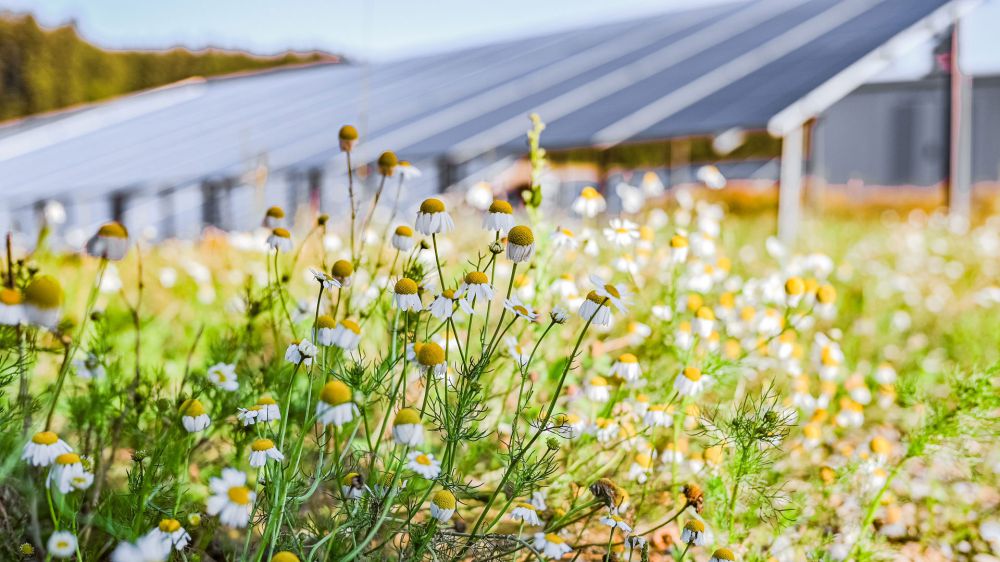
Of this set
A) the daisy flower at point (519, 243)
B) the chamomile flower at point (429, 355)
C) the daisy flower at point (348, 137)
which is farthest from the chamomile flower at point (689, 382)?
the daisy flower at point (348, 137)

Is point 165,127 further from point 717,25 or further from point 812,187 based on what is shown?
point 812,187

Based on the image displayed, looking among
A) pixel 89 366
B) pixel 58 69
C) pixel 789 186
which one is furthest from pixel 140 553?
pixel 58 69

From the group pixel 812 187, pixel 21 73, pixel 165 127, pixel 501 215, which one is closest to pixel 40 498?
pixel 501 215

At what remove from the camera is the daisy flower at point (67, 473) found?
105 cm

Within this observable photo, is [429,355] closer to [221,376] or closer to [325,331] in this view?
[325,331]

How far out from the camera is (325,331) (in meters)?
1.22

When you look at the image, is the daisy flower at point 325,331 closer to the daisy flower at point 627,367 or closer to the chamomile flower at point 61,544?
the chamomile flower at point 61,544

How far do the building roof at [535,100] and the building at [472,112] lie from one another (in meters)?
0.03

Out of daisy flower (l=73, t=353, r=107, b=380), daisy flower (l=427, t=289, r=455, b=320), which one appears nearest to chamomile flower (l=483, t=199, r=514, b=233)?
daisy flower (l=427, t=289, r=455, b=320)

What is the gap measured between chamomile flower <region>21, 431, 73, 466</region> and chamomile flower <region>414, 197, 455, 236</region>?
0.61 metres

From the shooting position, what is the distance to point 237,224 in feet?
34.1

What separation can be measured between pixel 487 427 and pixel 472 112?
16.7 ft

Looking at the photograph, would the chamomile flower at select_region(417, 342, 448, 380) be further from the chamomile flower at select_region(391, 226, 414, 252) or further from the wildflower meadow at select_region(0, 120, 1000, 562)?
the chamomile flower at select_region(391, 226, 414, 252)

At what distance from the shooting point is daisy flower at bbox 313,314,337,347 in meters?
1.21
